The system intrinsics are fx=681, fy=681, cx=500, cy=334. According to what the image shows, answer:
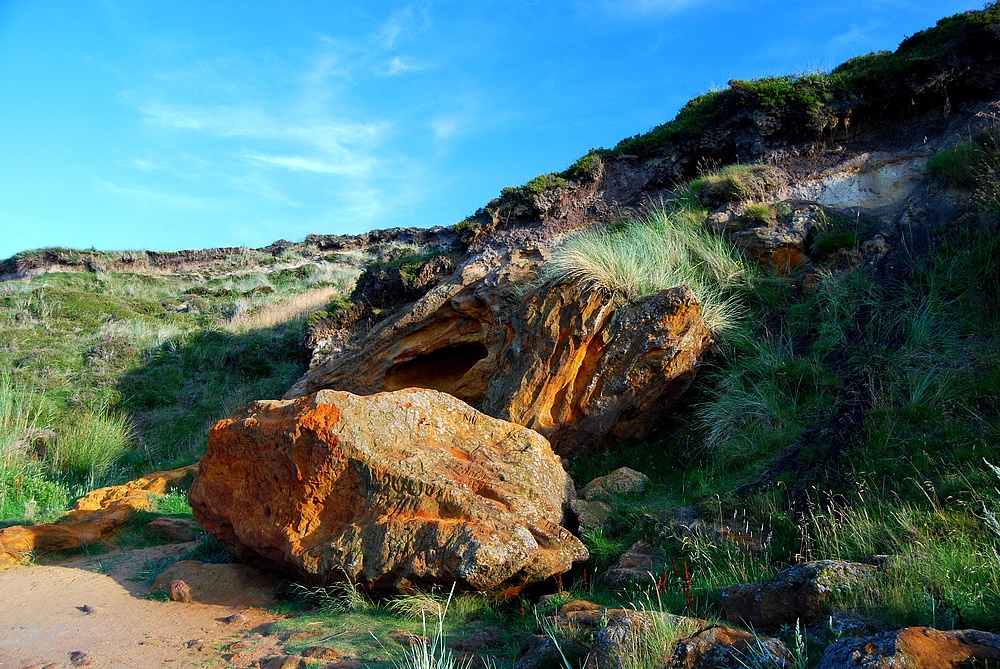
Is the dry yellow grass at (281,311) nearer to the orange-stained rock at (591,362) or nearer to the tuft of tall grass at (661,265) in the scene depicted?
the orange-stained rock at (591,362)

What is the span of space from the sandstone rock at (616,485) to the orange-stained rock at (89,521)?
18.9ft

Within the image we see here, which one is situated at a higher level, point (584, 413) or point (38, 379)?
point (38, 379)

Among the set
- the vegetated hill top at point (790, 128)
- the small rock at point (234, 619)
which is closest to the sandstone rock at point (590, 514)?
the small rock at point (234, 619)

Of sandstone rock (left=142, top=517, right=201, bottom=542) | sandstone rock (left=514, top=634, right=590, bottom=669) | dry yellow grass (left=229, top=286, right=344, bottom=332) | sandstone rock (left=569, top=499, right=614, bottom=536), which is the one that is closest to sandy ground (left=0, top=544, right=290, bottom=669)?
sandstone rock (left=142, top=517, right=201, bottom=542)

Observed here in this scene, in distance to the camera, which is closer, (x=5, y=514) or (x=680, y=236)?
(x=5, y=514)

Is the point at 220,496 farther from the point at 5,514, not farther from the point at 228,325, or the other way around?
the point at 228,325

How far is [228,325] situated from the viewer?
18.1 meters

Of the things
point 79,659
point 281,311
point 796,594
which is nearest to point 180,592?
point 79,659

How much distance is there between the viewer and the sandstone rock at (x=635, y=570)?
201 inches

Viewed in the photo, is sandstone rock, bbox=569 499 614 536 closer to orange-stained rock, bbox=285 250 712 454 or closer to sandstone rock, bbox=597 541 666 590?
sandstone rock, bbox=597 541 666 590

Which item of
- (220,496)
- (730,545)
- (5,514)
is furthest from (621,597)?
(5,514)

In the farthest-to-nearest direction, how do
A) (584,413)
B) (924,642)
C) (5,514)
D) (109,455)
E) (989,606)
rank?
(109,455) < (5,514) < (584,413) < (989,606) < (924,642)

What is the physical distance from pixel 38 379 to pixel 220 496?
37.5 feet

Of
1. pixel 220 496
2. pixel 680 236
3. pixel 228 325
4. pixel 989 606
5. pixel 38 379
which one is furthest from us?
pixel 228 325
